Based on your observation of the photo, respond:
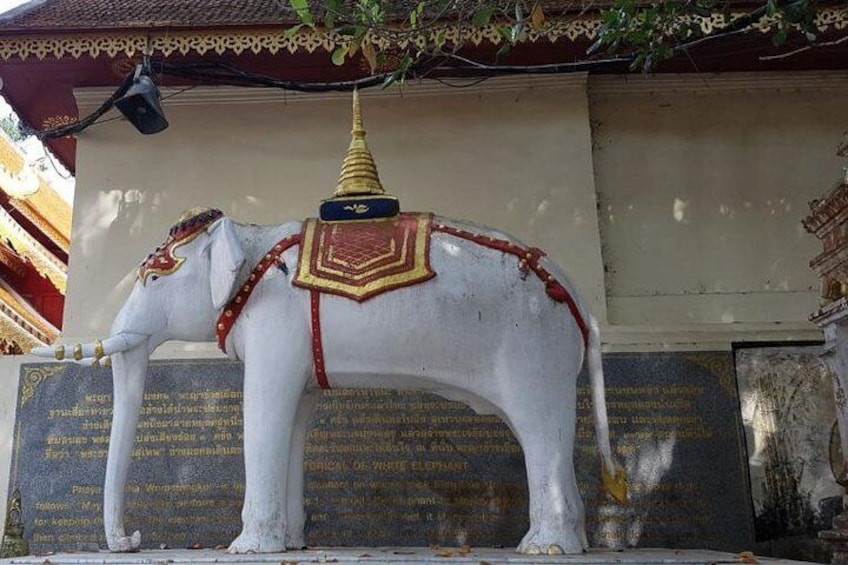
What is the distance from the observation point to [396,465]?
16.2 ft

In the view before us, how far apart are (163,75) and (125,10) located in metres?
0.46

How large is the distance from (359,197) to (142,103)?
195cm

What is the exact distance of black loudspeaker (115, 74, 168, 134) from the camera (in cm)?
496

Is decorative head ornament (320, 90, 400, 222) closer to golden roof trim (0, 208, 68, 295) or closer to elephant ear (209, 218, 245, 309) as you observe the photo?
elephant ear (209, 218, 245, 309)

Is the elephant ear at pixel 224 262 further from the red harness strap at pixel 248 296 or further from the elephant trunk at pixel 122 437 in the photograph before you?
the elephant trunk at pixel 122 437

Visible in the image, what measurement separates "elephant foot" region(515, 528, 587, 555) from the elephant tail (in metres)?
0.34

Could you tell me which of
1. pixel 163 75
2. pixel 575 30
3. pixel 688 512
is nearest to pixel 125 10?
pixel 163 75

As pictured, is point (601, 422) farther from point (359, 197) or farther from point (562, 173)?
point (562, 173)

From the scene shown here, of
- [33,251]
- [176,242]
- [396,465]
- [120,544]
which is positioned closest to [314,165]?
[396,465]

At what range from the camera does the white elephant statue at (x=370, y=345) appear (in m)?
3.40

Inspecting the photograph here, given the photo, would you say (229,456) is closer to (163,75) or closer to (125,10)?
(163,75)

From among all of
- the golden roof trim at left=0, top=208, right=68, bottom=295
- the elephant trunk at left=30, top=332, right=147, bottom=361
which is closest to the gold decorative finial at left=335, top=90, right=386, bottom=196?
the elephant trunk at left=30, top=332, right=147, bottom=361

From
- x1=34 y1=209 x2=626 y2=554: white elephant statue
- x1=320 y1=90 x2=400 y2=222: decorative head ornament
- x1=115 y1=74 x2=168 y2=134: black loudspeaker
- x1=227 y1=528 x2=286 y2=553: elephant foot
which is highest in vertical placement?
x1=115 y1=74 x2=168 y2=134: black loudspeaker

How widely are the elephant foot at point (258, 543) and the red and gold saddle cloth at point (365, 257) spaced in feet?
3.16
